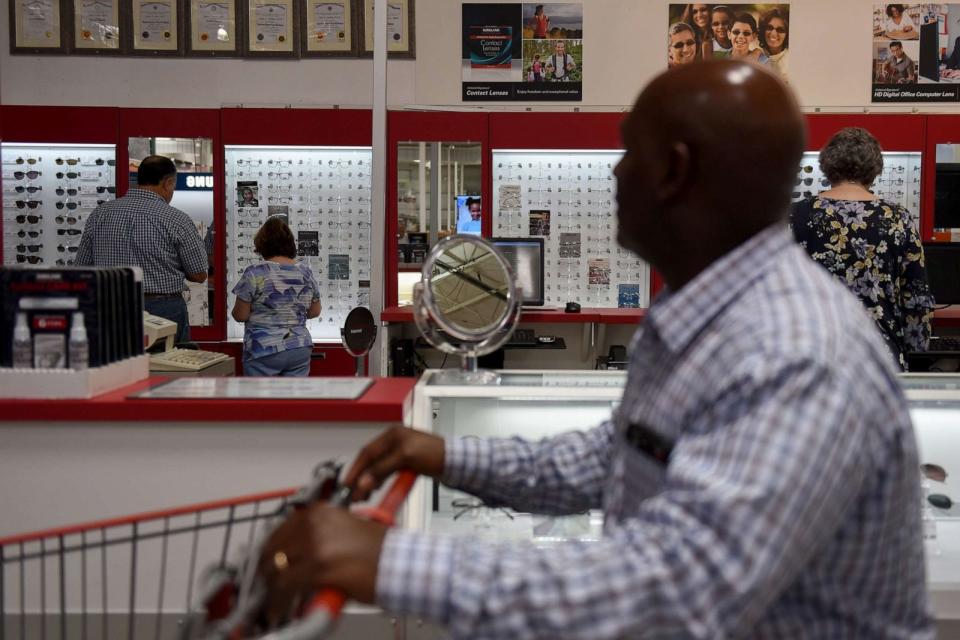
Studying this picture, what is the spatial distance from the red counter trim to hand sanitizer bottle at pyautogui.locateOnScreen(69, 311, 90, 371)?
93 mm

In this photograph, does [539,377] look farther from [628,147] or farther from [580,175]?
[580,175]

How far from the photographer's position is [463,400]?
8.78 feet

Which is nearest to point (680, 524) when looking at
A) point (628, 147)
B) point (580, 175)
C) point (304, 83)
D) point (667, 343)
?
point (667, 343)

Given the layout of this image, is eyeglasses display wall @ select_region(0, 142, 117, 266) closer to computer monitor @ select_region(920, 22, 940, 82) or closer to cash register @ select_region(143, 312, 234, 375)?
cash register @ select_region(143, 312, 234, 375)

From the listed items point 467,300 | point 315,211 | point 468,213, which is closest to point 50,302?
point 467,300

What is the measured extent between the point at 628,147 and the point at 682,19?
7609mm

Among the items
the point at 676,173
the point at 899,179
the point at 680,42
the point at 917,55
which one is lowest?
the point at 676,173

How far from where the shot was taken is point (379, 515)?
113 centimetres

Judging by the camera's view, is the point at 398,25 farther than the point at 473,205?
Yes

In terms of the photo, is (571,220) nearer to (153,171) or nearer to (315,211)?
(315,211)

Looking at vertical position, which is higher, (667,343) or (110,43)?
(110,43)

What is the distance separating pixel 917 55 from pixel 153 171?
6.30 metres

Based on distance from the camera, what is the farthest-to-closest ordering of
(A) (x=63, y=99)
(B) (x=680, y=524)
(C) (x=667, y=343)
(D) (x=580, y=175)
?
(A) (x=63, y=99) → (D) (x=580, y=175) → (C) (x=667, y=343) → (B) (x=680, y=524)

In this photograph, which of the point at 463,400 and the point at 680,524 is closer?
the point at 680,524
